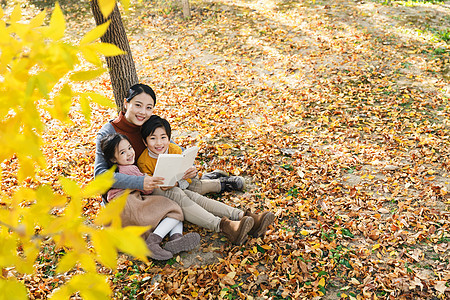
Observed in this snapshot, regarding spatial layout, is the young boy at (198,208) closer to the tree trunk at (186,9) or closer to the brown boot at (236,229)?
the brown boot at (236,229)

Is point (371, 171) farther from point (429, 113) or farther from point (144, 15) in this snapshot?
point (144, 15)

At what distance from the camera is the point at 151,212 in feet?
10.4

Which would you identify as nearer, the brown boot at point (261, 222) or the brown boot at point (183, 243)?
the brown boot at point (183, 243)

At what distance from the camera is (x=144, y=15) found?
9.66 m

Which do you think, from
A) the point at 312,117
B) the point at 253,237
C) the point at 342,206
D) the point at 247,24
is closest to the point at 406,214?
the point at 342,206

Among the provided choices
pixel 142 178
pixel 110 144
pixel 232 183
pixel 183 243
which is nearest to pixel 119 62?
pixel 110 144

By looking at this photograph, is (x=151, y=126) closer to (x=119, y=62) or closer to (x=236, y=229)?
(x=236, y=229)

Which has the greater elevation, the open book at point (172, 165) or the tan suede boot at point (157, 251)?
the open book at point (172, 165)

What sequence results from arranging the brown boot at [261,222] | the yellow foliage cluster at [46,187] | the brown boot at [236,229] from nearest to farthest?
the yellow foliage cluster at [46,187]
the brown boot at [236,229]
the brown boot at [261,222]

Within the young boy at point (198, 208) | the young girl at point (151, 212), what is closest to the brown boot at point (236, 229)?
the young boy at point (198, 208)

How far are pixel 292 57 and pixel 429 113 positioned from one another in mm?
2893

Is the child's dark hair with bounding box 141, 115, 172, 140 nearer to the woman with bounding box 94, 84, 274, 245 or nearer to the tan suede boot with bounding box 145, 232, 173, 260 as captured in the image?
the woman with bounding box 94, 84, 274, 245

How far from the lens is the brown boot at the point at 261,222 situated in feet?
10.6

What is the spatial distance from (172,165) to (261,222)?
97cm
